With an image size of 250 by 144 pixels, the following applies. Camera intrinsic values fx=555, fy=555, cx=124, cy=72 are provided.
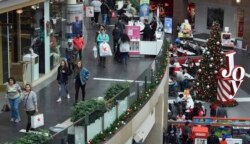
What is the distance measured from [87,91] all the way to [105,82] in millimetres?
1312

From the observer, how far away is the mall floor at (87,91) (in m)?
15.4

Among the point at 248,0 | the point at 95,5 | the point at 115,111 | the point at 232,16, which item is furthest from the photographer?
the point at 232,16

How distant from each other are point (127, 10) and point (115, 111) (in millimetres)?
18350

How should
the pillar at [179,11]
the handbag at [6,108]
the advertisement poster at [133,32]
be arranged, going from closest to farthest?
→ the handbag at [6,108], the advertisement poster at [133,32], the pillar at [179,11]

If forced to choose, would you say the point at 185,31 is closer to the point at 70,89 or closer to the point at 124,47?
the point at 124,47

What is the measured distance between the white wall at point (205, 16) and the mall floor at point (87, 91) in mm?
16884

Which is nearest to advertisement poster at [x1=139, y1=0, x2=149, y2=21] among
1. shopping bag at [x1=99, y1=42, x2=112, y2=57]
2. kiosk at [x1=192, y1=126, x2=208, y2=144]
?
shopping bag at [x1=99, y1=42, x2=112, y2=57]

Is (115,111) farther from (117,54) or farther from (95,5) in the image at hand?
(95,5)

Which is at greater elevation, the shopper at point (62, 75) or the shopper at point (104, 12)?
the shopper at point (104, 12)

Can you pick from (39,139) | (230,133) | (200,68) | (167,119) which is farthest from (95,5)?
(39,139)

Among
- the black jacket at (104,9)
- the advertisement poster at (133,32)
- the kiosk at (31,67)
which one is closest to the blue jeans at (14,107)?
the kiosk at (31,67)

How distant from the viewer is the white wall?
45.6m

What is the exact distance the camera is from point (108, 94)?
1588 centimetres

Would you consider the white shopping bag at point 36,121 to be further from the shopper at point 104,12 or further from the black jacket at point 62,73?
the shopper at point 104,12
